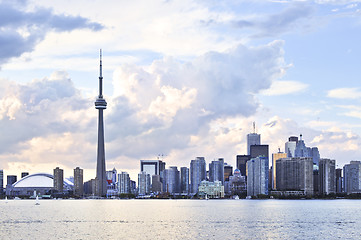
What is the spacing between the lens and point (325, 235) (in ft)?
442

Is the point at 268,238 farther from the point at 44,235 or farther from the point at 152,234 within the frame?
the point at 44,235

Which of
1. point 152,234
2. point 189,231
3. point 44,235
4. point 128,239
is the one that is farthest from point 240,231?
point 44,235

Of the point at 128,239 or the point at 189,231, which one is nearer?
the point at 128,239

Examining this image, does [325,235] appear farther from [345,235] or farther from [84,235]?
[84,235]

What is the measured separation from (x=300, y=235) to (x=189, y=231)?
25707mm

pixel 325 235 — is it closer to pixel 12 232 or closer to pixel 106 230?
pixel 106 230

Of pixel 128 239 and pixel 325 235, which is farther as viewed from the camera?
pixel 325 235

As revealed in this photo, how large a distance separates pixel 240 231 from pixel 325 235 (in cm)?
1939

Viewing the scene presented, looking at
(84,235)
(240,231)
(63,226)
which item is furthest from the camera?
(63,226)

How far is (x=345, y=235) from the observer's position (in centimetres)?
13538

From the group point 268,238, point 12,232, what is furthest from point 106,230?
point 268,238

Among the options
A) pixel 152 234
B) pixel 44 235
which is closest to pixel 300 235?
pixel 152 234

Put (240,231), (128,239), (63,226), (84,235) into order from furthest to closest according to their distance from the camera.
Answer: (63,226), (240,231), (84,235), (128,239)

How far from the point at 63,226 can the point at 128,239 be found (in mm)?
40131
